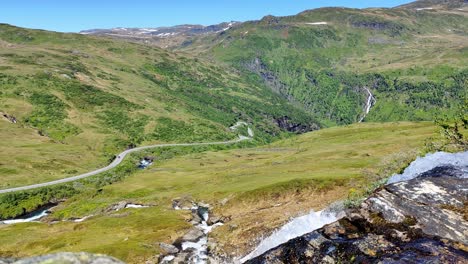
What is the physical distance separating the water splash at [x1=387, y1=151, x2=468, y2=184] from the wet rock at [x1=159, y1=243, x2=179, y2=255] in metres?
53.5

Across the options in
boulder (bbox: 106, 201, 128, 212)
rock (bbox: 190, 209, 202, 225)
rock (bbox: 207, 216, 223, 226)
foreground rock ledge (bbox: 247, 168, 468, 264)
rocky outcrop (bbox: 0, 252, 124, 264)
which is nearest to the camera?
rocky outcrop (bbox: 0, 252, 124, 264)

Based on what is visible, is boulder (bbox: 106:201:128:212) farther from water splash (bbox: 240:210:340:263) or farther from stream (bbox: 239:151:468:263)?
water splash (bbox: 240:210:340:263)

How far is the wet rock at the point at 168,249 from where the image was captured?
3017 inches

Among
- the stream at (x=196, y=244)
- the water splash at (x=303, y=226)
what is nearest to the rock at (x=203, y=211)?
the stream at (x=196, y=244)

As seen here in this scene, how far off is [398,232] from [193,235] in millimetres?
68535

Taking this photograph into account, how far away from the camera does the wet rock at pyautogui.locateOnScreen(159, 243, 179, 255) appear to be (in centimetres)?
7662

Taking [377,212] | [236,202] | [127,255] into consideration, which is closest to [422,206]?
[377,212]

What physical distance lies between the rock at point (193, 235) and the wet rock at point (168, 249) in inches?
164

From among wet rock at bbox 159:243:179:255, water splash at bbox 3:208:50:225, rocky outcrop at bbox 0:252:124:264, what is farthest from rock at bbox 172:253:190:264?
water splash at bbox 3:208:50:225

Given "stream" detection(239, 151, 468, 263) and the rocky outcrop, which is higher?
the rocky outcrop

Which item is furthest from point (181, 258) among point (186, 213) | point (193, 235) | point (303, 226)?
point (303, 226)

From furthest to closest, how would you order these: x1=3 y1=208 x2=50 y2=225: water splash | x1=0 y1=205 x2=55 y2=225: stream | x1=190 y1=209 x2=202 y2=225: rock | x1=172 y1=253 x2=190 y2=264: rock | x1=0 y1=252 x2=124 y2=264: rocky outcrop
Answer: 1. x1=0 y1=205 x2=55 y2=225: stream
2. x1=3 y1=208 x2=50 y2=225: water splash
3. x1=190 y1=209 x2=202 y2=225: rock
4. x1=172 y1=253 x2=190 y2=264: rock
5. x1=0 y1=252 x2=124 y2=264: rocky outcrop

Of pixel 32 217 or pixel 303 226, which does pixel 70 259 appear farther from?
pixel 32 217

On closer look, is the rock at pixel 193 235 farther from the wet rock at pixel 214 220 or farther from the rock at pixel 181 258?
the rock at pixel 181 258
